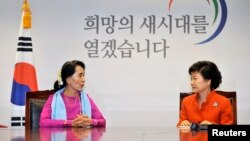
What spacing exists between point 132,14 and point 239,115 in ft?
5.92

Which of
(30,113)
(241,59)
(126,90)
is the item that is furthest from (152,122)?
(30,113)

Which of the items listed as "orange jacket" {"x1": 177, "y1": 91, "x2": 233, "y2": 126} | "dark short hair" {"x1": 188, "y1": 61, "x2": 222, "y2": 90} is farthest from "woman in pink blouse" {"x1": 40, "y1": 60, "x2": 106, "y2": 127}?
"dark short hair" {"x1": 188, "y1": 61, "x2": 222, "y2": 90}

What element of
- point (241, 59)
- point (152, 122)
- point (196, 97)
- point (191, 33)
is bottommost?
point (152, 122)

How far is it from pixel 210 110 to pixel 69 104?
1.20 meters

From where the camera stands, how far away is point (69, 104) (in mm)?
3639

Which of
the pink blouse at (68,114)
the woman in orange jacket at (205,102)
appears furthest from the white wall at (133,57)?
the woman in orange jacket at (205,102)

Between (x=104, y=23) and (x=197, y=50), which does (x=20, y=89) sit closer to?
(x=104, y=23)

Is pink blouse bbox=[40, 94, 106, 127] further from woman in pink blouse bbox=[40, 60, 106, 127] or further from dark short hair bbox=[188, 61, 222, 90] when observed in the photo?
dark short hair bbox=[188, 61, 222, 90]

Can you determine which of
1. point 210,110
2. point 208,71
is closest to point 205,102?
point 210,110

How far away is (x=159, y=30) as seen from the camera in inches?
204

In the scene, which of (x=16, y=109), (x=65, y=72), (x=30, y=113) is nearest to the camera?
(x=30, y=113)

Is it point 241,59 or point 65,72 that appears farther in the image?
point 241,59

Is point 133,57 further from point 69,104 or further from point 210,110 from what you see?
point 210,110

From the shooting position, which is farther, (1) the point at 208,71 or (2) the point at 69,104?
(2) the point at 69,104
